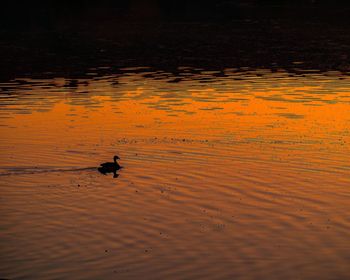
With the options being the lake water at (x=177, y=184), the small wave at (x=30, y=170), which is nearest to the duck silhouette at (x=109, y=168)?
the lake water at (x=177, y=184)

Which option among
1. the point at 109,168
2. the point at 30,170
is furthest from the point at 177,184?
the point at 30,170

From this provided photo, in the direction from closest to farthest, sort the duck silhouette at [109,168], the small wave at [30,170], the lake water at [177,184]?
the lake water at [177,184] < the duck silhouette at [109,168] < the small wave at [30,170]

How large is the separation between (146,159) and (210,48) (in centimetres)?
5270

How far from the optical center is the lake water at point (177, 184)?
26.5m

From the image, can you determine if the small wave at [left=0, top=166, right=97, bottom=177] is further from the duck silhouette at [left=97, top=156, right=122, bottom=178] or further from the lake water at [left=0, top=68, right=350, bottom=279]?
the duck silhouette at [left=97, top=156, right=122, bottom=178]

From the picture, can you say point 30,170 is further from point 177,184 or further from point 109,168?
Result: point 177,184

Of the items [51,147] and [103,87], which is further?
[103,87]

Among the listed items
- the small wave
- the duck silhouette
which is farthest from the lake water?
the duck silhouette

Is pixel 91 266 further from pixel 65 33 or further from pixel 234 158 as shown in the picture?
pixel 65 33

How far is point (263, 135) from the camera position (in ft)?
151

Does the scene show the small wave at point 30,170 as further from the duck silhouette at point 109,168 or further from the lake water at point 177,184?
the duck silhouette at point 109,168

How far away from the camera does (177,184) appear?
3612cm

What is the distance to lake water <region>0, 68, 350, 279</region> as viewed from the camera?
26500mm

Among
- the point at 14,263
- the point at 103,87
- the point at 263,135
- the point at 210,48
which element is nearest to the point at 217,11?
the point at 210,48
